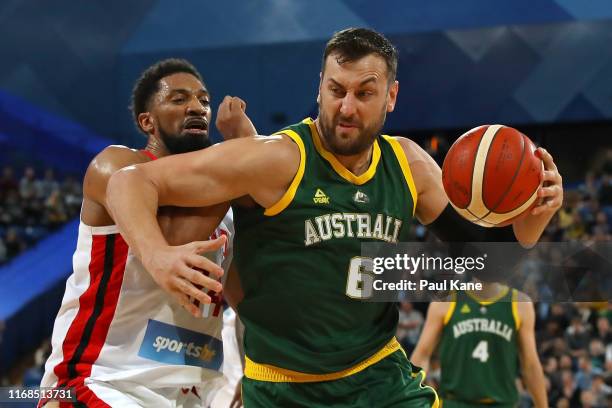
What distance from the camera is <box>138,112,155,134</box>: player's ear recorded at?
3.72 m

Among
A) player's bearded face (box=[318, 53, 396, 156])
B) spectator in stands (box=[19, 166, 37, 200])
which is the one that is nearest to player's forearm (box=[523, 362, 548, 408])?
player's bearded face (box=[318, 53, 396, 156])

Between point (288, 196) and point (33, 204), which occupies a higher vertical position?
point (33, 204)

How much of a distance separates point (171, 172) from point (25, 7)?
15003mm

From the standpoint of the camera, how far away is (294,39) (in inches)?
573

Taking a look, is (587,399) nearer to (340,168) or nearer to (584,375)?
(584,375)

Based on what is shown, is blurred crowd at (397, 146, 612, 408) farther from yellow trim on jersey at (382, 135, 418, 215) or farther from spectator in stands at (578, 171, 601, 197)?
yellow trim on jersey at (382, 135, 418, 215)

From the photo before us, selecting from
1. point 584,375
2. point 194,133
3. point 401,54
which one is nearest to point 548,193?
point 194,133

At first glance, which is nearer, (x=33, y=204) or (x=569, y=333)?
(x=569, y=333)

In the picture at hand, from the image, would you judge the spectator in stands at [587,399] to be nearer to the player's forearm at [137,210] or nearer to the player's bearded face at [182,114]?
the player's bearded face at [182,114]

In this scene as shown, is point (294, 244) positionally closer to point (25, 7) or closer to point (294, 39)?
point (294, 39)

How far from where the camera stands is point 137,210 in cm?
290

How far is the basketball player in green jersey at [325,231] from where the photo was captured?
3137 mm

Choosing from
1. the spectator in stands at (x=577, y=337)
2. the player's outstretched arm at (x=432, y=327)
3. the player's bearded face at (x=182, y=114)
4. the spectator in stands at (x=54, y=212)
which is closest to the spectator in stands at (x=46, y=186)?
the spectator in stands at (x=54, y=212)

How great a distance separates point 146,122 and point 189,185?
2.89 ft
